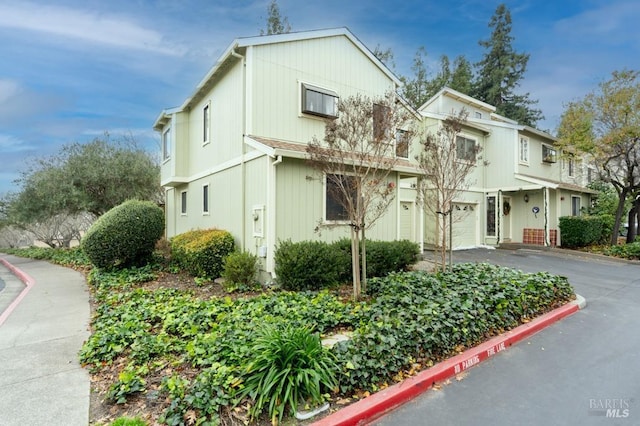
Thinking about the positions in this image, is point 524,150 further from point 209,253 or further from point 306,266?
point 209,253

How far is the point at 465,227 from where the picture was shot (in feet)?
55.6

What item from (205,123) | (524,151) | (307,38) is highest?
(307,38)

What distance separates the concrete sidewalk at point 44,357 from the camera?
326 centimetres

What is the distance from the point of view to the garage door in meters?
16.3

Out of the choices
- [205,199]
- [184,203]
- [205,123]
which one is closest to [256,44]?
[205,123]

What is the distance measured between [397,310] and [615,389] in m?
2.55

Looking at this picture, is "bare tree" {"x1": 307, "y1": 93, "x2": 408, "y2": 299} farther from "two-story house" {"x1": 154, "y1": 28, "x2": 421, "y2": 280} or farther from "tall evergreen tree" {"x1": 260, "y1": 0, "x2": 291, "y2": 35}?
"tall evergreen tree" {"x1": 260, "y1": 0, "x2": 291, "y2": 35}

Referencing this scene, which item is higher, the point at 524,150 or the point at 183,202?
the point at 524,150

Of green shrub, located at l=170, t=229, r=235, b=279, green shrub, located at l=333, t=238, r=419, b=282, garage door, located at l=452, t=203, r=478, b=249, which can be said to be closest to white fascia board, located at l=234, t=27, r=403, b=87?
green shrub, located at l=170, t=229, r=235, b=279

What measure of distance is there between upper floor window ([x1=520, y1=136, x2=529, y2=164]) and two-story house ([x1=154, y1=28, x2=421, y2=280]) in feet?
31.2

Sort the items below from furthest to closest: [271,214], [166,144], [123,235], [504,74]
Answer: [504,74] → [166,144] → [123,235] → [271,214]

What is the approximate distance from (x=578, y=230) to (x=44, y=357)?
1930 cm

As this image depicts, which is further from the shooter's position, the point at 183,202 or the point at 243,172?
the point at 183,202

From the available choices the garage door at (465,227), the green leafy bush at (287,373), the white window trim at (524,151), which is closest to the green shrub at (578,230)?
the white window trim at (524,151)
